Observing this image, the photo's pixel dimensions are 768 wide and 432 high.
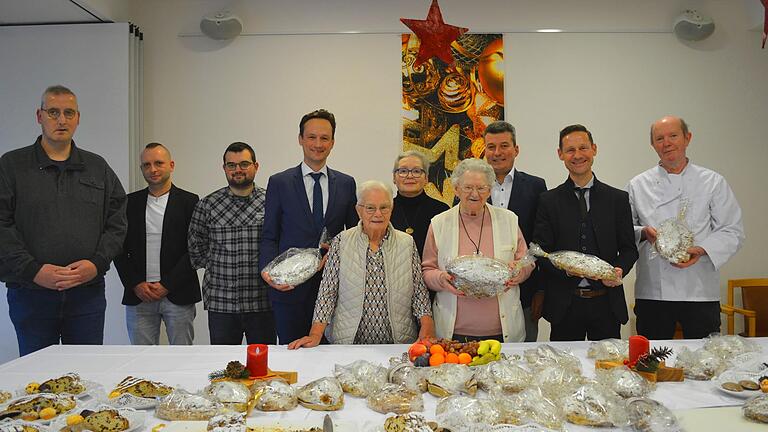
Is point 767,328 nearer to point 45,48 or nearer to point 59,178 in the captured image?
point 59,178

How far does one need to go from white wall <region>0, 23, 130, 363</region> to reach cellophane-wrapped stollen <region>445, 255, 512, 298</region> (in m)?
3.57

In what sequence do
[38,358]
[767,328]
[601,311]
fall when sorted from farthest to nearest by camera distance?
[767,328] → [601,311] → [38,358]

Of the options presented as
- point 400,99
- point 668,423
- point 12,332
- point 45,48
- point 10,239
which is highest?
point 45,48

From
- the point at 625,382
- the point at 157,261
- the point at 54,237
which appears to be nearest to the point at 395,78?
the point at 157,261

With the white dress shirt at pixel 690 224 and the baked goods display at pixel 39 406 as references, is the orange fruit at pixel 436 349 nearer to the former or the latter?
the baked goods display at pixel 39 406

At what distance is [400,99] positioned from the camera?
5.53 meters

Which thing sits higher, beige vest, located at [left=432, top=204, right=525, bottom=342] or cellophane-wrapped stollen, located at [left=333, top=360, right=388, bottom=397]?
beige vest, located at [left=432, top=204, right=525, bottom=342]

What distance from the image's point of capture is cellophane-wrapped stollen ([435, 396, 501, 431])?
1790mm

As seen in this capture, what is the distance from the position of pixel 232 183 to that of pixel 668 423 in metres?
2.89

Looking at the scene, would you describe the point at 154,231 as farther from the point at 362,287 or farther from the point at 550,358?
the point at 550,358

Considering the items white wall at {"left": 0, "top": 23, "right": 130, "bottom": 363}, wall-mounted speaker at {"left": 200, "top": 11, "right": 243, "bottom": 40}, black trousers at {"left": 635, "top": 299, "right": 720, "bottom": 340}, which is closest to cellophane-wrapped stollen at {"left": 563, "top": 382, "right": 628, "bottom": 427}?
black trousers at {"left": 635, "top": 299, "right": 720, "bottom": 340}

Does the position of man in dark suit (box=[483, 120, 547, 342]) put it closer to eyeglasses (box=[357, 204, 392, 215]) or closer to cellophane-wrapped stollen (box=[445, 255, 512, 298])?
cellophane-wrapped stollen (box=[445, 255, 512, 298])

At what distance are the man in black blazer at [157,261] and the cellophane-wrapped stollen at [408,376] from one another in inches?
82.7

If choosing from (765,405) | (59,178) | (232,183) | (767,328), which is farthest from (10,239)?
(767,328)
